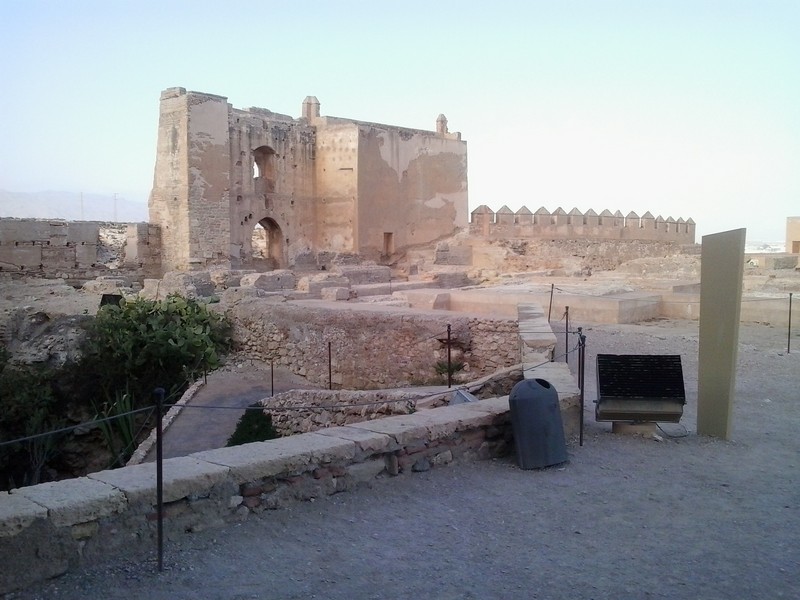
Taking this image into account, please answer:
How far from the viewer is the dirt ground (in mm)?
3182

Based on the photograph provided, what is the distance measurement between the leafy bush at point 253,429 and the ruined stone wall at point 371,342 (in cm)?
180

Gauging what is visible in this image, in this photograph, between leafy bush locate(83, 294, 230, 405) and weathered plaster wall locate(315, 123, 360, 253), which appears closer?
leafy bush locate(83, 294, 230, 405)

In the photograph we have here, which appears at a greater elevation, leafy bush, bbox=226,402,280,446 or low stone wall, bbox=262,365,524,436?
low stone wall, bbox=262,365,524,436

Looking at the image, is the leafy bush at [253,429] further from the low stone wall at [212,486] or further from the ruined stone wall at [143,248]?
the ruined stone wall at [143,248]

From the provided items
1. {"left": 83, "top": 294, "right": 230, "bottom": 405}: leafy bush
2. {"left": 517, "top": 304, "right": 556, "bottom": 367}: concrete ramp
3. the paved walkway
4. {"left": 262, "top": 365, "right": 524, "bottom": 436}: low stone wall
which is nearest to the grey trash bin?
{"left": 262, "top": 365, "right": 524, "bottom": 436}: low stone wall

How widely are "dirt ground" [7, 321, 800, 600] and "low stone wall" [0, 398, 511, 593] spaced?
0.26ft

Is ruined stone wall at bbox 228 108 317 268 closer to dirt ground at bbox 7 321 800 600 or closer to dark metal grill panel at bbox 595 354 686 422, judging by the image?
dark metal grill panel at bbox 595 354 686 422

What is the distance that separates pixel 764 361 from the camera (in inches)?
378

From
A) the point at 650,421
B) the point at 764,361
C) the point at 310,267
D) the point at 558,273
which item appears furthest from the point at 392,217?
the point at 650,421

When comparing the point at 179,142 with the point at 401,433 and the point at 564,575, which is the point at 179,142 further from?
the point at 564,575

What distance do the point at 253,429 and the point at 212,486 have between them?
5784 millimetres

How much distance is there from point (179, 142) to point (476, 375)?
1620 cm

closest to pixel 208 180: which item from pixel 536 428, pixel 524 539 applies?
pixel 536 428

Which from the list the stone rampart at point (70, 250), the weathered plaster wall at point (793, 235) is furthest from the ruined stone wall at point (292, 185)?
the weathered plaster wall at point (793, 235)
